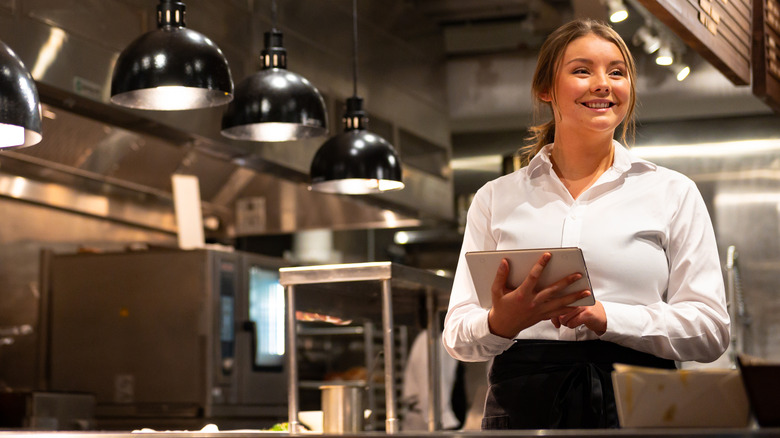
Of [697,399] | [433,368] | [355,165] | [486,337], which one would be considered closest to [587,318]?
[486,337]

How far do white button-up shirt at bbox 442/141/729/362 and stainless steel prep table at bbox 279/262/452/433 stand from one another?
340 millimetres

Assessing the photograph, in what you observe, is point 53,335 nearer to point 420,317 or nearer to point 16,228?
point 16,228

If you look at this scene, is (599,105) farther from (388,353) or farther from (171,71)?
(171,71)

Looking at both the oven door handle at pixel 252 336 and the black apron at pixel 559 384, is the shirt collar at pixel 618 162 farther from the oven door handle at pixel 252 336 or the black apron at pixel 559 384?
the oven door handle at pixel 252 336

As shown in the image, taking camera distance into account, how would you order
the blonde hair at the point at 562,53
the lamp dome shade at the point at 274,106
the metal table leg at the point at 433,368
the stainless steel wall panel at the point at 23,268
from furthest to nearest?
the stainless steel wall panel at the point at 23,268
the metal table leg at the point at 433,368
the lamp dome shade at the point at 274,106
the blonde hair at the point at 562,53

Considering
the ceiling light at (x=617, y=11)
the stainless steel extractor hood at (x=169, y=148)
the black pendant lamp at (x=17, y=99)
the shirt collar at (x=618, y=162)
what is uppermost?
the ceiling light at (x=617, y=11)

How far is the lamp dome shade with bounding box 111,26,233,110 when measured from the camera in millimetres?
2924

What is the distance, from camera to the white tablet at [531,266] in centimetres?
175

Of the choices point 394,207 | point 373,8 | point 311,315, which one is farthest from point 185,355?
point 311,315

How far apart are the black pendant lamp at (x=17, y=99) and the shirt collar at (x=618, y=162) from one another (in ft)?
3.86

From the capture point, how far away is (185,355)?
5578 mm

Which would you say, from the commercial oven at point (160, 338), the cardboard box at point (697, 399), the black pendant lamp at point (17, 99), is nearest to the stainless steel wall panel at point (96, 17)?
the black pendant lamp at point (17, 99)

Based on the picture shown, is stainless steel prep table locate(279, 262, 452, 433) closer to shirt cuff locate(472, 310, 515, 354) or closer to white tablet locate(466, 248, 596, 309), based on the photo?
shirt cuff locate(472, 310, 515, 354)

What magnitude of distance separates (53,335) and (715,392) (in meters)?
4.96
